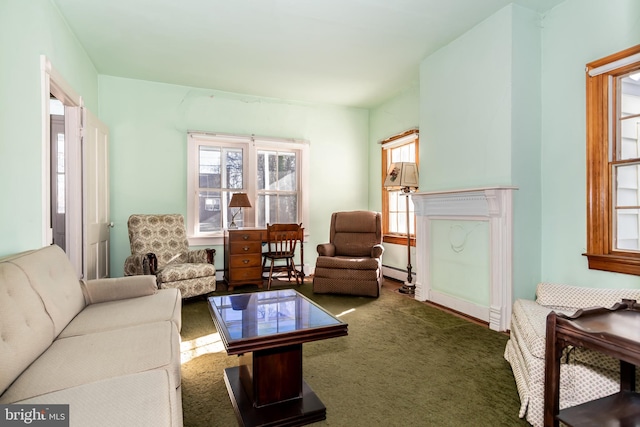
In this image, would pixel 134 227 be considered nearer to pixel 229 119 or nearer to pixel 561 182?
pixel 229 119

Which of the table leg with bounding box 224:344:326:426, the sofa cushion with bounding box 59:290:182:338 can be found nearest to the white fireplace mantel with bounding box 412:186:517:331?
the table leg with bounding box 224:344:326:426

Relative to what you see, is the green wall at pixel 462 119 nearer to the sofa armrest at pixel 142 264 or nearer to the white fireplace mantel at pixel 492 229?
the white fireplace mantel at pixel 492 229

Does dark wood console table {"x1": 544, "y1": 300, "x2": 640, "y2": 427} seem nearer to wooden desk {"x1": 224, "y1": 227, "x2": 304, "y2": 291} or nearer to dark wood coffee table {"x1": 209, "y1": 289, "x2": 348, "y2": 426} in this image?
dark wood coffee table {"x1": 209, "y1": 289, "x2": 348, "y2": 426}

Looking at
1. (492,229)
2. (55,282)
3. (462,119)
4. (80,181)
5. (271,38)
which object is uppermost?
(271,38)

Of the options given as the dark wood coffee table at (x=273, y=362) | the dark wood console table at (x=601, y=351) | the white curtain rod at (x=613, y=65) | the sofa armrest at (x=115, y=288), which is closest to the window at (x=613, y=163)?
the white curtain rod at (x=613, y=65)

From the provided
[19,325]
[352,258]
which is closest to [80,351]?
[19,325]

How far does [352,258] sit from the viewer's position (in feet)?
14.1

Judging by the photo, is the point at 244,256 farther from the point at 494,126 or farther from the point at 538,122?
the point at 538,122

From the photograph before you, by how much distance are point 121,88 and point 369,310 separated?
4236 millimetres

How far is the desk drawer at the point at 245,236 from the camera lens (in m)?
4.46

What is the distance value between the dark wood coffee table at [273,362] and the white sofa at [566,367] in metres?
0.97

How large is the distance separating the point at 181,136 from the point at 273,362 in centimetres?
396

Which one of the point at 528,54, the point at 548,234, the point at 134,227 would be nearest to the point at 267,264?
the point at 134,227

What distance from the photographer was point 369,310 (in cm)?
361
